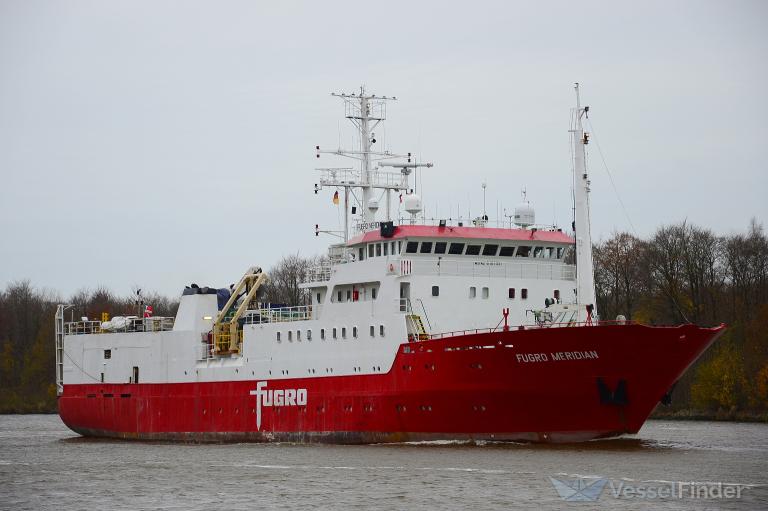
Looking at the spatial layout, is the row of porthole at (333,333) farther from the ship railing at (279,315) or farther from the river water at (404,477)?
the river water at (404,477)

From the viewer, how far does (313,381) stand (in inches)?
1464

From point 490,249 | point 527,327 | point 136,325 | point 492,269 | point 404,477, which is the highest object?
point 490,249

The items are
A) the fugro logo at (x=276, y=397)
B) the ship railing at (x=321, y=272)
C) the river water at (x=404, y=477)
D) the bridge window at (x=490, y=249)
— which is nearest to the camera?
the river water at (x=404, y=477)

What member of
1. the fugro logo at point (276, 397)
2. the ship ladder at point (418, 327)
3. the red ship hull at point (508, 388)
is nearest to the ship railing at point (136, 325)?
the fugro logo at point (276, 397)

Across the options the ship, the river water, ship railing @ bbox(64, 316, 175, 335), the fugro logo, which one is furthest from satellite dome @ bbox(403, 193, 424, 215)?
ship railing @ bbox(64, 316, 175, 335)

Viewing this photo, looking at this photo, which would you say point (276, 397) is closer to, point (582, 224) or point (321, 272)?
point (321, 272)

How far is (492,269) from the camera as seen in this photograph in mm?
36000

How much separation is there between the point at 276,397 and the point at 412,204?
7.29 metres

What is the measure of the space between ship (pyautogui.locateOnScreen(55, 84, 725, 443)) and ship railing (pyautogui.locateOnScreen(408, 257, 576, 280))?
4cm

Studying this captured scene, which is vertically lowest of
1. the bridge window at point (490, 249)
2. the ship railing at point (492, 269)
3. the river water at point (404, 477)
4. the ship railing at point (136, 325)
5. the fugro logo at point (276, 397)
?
the river water at point (404, 477)

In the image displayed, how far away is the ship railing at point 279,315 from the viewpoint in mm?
38753

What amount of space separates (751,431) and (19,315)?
195ft

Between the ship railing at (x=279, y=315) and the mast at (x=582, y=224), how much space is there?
9.28 m

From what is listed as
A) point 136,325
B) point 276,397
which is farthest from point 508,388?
point 136,325
